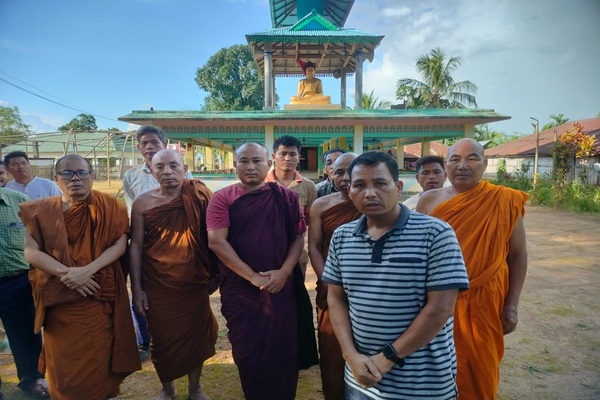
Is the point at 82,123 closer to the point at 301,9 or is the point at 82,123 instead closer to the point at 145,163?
the point at 301,9

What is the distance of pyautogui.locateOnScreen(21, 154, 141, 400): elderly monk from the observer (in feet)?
7.81

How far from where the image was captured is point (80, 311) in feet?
7.96


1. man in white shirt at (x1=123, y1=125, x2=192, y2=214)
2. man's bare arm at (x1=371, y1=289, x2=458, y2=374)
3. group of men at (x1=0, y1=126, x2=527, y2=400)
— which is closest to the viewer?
man's bare arm at (x1=371, y1=289, x2=458, y2=374)

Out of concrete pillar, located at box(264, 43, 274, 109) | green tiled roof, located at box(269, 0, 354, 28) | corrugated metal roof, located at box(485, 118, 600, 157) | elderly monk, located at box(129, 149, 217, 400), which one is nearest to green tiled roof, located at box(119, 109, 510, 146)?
concrete pillar, located at box(264, 43, 274, 109)

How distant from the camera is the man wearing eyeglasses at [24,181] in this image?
3.94 m

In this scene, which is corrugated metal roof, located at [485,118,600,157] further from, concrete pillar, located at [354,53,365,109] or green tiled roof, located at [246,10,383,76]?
green tiled roof, located at [246,10,383,76]

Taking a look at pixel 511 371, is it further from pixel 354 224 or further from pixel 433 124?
pixel 433 124

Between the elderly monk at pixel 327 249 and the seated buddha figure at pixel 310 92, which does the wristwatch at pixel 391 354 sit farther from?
the seated buddha figure at pixel 310 92

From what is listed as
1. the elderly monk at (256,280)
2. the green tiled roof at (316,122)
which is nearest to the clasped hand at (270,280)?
the elderly monk at (256,280)

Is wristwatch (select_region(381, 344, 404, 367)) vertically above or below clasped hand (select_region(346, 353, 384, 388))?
above

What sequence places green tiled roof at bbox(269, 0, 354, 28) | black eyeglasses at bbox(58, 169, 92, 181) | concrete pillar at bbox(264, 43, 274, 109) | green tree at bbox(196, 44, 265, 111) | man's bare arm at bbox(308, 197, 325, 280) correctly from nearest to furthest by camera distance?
black eyeglasses at bbox(58, 169, 92, 181) → man's bare arm at bbox(308, 197, 325, 280) → concrete pillar at bbox(264, 43, 274, 109) → green tiled roof at bbox(269, 0, 354, 28) → green tree at bbox(196, 44, 265, 111)

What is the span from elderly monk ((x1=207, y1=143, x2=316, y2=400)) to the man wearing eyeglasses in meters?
2.63

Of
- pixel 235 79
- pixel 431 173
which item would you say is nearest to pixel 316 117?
pixel 431 173

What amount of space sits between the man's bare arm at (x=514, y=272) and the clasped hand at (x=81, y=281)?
2741 mm
